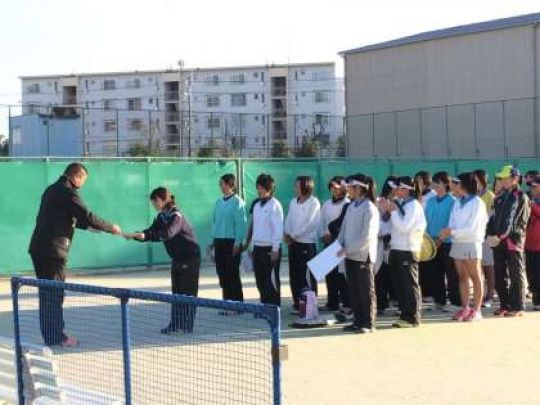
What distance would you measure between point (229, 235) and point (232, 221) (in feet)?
0.61

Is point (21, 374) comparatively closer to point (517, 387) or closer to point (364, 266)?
point (517, 387)

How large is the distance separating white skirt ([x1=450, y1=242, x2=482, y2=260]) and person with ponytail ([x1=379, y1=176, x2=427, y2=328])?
0.58m

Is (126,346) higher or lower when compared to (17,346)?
higher

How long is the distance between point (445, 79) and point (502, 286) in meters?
31.4

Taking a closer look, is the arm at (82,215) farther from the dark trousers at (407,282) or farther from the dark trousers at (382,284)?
the dark trousers at (382,284)

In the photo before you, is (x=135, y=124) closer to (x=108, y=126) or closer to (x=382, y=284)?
(x=108, y=126)

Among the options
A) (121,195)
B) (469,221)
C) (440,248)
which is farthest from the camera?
(121,195)

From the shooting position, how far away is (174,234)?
34.1 feet

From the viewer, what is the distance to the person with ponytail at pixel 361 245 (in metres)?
10.1

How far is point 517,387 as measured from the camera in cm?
769

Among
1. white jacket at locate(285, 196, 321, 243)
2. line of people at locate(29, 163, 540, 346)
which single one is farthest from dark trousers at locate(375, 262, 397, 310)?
white jacket at locate(285, 196, 321, 243)

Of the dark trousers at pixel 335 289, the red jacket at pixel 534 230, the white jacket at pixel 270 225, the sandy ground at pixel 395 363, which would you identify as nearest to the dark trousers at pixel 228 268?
the white jacket at pixel 270 225

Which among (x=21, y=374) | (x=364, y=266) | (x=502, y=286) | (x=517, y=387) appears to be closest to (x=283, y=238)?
(x=364, y=266)

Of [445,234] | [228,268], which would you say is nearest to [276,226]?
[228,268]
